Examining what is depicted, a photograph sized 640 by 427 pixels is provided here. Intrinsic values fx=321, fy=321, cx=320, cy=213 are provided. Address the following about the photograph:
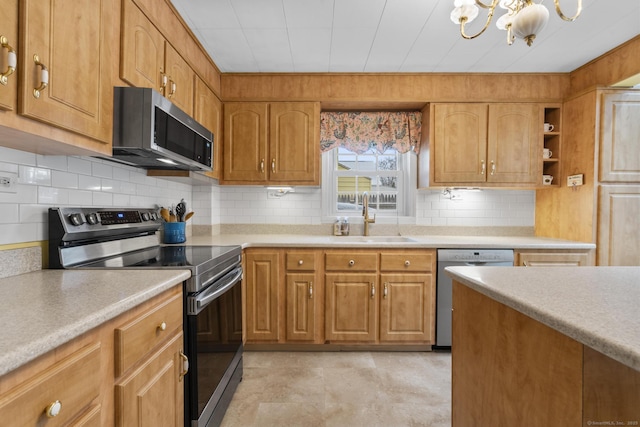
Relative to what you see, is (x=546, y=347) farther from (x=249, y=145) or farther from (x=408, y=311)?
(x=249, y=145)

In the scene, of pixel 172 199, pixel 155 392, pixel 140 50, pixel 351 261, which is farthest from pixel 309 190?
pixel 155 392

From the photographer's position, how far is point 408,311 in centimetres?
257

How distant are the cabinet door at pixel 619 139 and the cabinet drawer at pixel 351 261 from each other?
1935mm

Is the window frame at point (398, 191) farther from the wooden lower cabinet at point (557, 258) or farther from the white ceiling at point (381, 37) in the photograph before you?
the wooden lower cabinet at point (557, 258)

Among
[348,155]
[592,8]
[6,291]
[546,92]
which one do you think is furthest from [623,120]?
[6,291]

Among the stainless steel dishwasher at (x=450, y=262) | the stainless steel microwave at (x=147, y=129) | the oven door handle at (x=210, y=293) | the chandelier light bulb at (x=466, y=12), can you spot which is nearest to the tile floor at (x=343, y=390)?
the stainless steel dishwasher at (x=450, y=262)

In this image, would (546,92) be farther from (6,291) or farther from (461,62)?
(6,291)

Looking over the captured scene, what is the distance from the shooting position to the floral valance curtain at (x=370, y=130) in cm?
307

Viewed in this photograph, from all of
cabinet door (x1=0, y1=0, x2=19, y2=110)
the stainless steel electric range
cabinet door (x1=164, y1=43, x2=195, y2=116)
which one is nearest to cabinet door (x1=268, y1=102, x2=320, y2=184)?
cabinet door (x1=164, y1=43, x2=195, y2=116)

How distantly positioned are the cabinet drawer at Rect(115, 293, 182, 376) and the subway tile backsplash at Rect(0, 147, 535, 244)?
2.23ft

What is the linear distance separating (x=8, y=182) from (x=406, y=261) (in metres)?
2.37

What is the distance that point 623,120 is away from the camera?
2.54m

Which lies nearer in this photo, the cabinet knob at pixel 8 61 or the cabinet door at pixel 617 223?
the cabinet knob at pixel 8 61

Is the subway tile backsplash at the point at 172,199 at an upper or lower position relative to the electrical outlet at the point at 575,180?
lower
